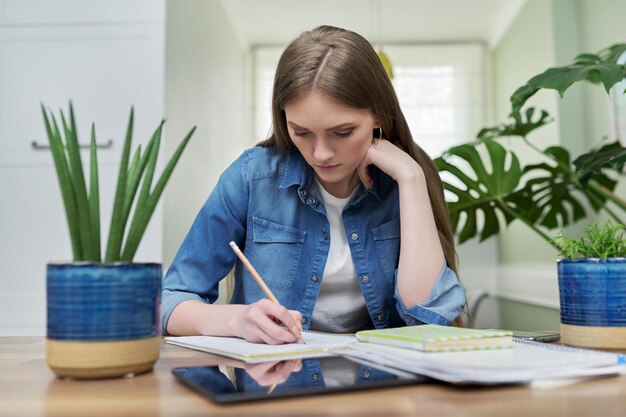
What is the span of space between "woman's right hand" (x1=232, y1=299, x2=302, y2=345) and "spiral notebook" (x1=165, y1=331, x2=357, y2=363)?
1 centimetres

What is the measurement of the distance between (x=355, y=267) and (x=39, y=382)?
0.75m

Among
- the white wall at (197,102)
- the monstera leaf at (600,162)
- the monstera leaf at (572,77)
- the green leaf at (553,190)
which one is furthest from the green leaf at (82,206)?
the white wall at (197,102)

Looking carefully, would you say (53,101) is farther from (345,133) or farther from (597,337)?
(597,337)

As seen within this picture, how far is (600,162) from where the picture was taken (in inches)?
61.2

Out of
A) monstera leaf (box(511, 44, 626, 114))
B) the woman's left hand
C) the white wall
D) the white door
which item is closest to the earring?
the woman's left hand

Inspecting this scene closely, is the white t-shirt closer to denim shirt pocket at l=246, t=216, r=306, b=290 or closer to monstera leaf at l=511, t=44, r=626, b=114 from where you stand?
denim shirt pocket at l=246, t=216, r=306, b=290

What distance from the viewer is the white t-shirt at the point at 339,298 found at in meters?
1.30

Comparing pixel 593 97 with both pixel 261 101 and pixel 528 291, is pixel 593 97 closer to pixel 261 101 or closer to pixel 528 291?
pixel 528 291

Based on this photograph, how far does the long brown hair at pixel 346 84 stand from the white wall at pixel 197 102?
1549mm

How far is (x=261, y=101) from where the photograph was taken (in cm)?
562

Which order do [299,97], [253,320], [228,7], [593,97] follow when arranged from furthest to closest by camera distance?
[228,7] → [593,97] → [299,97] → [253,320]

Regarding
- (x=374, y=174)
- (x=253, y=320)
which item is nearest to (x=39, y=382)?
(x=253, y=320)

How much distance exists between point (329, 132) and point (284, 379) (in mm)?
645

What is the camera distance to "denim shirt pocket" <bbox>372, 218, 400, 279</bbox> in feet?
4.28
